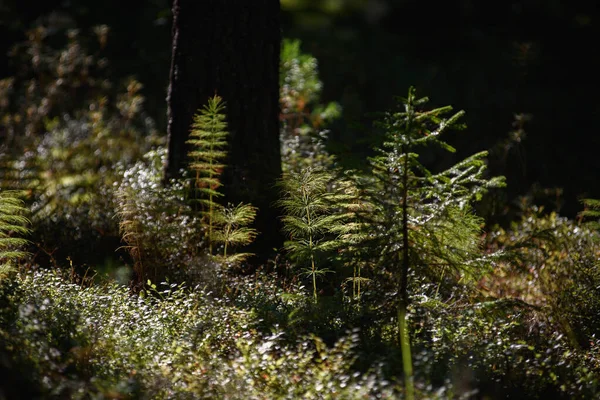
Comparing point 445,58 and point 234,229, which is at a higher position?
point 445,58

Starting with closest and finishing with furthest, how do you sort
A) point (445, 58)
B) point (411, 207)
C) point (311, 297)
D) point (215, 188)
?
1. point (411, 207)
2. point (311, 297)
3. point (215, 188)
4. point (445, 58)

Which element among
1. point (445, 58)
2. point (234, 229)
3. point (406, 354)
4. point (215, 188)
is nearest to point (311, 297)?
point (406, 354)

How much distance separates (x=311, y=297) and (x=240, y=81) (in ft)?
6.95

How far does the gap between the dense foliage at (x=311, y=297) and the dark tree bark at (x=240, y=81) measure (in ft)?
0.62

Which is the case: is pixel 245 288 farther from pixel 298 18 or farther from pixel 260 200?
pixel 298 18

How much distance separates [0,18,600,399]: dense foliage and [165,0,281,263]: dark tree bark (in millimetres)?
188

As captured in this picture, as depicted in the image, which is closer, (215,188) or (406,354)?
(406,354)

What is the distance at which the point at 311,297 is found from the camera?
436 cm

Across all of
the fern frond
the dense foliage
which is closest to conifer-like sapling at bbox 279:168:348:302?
the dense foliage

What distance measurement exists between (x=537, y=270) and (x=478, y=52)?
7287mm

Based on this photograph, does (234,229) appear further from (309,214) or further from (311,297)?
(311,297)

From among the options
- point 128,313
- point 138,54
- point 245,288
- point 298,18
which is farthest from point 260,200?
point 138,54

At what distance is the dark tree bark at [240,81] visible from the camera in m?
5.50

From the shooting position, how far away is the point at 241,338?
365cm
